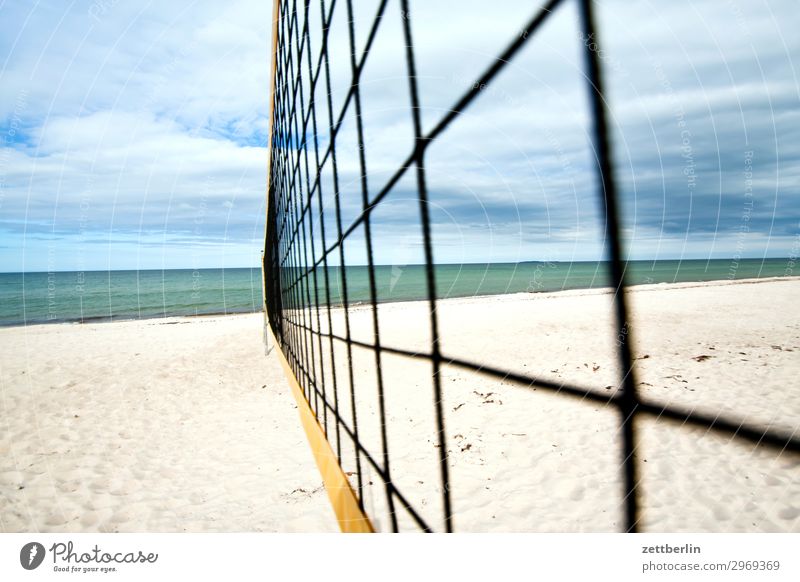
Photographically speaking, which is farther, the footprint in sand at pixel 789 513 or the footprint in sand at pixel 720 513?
the footprint in sand at pixel 720 513

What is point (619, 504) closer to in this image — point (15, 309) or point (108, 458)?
point (108, 458)

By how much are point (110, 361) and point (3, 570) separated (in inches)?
300

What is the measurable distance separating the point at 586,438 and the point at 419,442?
137cm

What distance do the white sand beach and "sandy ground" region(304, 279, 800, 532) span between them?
0.05 ft

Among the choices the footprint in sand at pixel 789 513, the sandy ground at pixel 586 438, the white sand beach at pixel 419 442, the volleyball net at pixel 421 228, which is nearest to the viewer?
the volleyball net at pixel 421 228

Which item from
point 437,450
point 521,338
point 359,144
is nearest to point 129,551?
point 359,144

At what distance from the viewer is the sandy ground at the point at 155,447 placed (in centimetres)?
283

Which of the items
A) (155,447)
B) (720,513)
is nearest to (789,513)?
(720,513)

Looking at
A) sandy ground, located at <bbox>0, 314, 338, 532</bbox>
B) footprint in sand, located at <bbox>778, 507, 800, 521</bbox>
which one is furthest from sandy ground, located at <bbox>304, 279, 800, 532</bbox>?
sandy ground, located at <bbox>0, 314, 338, 532</bbox>

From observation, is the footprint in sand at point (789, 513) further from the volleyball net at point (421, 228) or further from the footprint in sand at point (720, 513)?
the volleyball net at point (421, 228)

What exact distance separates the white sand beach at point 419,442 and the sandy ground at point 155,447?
0.06 feet

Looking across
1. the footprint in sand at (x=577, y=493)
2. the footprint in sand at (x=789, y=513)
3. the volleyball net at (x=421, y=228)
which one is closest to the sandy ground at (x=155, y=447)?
the volleyball net at (x=421, y=228)

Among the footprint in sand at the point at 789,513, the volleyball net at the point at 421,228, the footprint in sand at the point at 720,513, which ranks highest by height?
the volleyball net at the point at 421,228

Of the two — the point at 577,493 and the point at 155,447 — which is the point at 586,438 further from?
the point at 155,447
